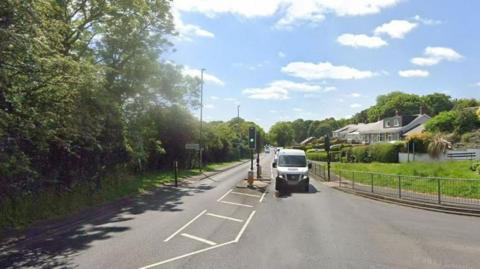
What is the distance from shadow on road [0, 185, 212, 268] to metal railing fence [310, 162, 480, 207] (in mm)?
10485

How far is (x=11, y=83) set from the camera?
11.3 meters

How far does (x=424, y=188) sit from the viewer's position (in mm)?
20812

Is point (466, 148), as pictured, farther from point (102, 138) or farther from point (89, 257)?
point (89, 257)

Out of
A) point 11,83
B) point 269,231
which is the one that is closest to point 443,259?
point 269,231

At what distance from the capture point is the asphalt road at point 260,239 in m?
9.51

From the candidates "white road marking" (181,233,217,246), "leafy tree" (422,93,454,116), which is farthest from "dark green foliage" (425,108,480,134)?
"leafy tree" (422,93,454,116)

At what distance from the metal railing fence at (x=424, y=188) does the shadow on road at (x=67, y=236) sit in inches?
413

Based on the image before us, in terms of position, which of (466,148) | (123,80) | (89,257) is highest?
(123,80)

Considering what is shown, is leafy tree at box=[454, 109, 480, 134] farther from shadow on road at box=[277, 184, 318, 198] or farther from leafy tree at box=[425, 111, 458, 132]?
shadow on road at box=[277, 184, 318, 198]

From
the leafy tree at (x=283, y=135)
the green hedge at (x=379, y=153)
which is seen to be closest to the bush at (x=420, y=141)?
the green hedge at (x=379, y=153)

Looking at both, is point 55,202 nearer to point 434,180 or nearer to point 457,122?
point 434,180

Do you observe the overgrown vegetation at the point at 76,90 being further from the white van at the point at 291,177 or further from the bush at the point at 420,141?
the bush at the point at 420,141

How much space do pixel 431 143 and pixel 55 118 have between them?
3938cm

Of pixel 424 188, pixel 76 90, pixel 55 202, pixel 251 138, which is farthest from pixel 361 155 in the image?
pixel 76 90
